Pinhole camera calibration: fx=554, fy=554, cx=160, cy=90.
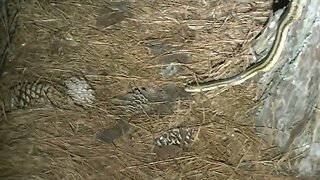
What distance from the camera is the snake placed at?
5.63ft

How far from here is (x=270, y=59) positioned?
1.84 m

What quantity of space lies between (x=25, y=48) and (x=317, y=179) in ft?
3.62

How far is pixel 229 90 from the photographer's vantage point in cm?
194

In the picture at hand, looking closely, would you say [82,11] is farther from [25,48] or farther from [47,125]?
[47,125]

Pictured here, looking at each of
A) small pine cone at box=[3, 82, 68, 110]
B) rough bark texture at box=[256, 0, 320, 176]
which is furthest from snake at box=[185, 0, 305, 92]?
small pine cone at box=[3, 82, 68, 110]

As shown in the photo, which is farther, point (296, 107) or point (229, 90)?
point (229, 90)

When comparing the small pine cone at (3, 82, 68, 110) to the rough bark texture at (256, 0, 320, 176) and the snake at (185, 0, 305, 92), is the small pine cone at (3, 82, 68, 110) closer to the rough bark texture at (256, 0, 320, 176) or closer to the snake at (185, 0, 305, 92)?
the snake at (185, 0, 305, 92)

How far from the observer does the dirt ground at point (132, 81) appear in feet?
5.90

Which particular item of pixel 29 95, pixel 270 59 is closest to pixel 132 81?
pixel 29 95

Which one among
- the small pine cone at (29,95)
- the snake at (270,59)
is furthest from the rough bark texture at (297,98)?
the small pine cone at (29,95)

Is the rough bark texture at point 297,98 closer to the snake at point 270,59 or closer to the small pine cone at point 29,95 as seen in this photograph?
the snake at point 270,59

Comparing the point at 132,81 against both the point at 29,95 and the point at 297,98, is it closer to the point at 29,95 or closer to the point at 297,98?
the point at 29,95

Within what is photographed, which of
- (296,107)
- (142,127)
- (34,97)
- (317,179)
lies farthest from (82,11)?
(317,179)

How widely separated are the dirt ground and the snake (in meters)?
0.03
